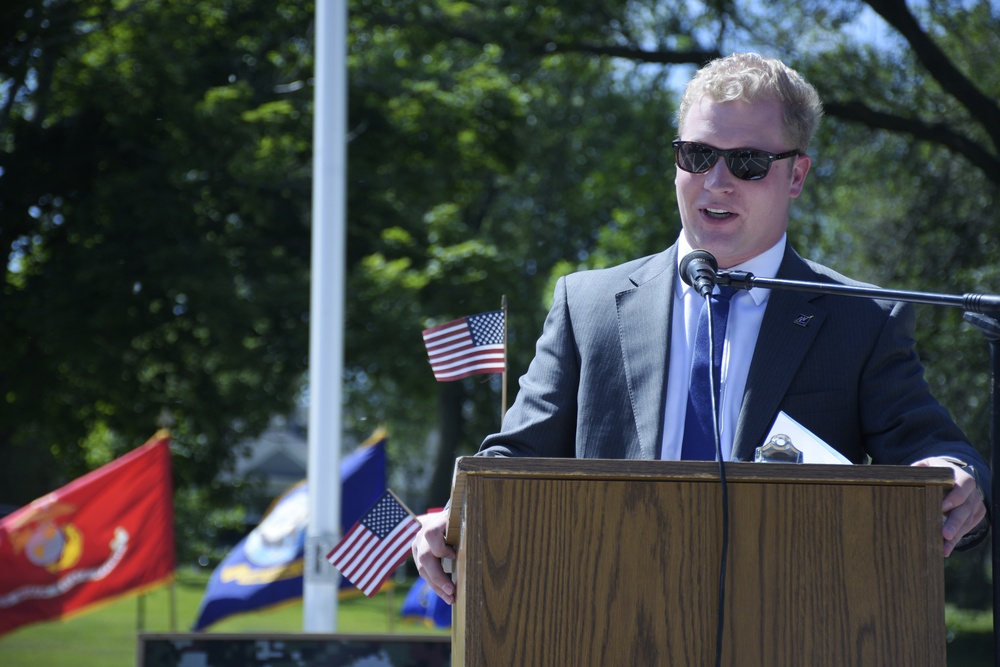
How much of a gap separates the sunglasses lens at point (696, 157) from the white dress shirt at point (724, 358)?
191mm

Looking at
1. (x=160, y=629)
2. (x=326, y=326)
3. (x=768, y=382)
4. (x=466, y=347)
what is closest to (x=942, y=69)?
(x=326, y=326)

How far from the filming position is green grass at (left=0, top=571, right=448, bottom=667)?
16.9 meters

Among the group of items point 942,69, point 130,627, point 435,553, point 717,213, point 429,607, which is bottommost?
point 130,627

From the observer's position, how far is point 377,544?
5020 millimetres

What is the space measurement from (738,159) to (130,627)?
2185cm

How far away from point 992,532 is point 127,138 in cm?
1330

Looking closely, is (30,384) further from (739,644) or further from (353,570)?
(739,644)

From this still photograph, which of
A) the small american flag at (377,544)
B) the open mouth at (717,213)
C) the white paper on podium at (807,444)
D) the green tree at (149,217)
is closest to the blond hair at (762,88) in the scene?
the open mouth at (717,213)

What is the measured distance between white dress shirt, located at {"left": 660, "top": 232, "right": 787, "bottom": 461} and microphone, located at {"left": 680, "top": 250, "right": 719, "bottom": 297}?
1.05ft

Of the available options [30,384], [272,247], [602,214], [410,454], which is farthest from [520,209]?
[410,454]

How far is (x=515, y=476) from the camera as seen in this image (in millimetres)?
1947

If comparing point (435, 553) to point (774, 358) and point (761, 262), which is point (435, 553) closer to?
point (774, 358)

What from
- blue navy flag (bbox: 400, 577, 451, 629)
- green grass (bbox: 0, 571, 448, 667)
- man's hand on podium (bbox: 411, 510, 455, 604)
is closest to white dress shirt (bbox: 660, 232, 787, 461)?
man's hand on podium (bbox: 411, 510, 455, 604)

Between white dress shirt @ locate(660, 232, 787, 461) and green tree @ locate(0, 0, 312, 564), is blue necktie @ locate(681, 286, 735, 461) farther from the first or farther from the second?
green tree @ locate(0, 0, 312, 564)
